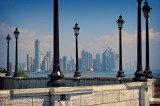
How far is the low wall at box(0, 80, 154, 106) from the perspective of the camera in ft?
28.2

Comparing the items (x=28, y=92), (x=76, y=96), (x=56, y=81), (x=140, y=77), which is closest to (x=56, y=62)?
(x=56, y=81)

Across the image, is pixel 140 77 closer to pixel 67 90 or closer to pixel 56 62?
pixel 56 62

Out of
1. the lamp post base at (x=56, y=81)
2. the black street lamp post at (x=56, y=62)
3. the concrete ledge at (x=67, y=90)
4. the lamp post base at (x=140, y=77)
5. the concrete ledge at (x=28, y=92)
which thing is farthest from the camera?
the lamp post base at (x=140, y=77)

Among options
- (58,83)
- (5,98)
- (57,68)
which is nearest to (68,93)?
(58,83)

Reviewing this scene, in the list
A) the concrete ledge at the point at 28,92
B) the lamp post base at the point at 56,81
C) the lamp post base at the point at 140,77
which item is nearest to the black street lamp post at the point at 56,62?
the lamp post base at the point at 56,81

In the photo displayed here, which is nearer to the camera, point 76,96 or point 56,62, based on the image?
point 76,96

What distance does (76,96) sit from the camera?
377 inches

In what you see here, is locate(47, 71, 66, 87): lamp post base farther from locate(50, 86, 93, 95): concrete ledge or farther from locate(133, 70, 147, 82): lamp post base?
locate(133, 70, 147, 82): lamp post base

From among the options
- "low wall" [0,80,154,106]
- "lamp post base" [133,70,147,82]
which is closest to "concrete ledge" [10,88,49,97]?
"low wall" [0,80,154,106]

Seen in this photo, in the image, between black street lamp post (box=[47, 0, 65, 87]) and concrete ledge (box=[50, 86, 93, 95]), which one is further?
black street lamp post (box=[47, 0, 65, 87])

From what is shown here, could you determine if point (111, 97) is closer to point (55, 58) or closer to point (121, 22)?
point (55, 58)

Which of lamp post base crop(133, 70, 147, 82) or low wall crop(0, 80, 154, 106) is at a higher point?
lamp post base crop(133, 70, 147, 82)

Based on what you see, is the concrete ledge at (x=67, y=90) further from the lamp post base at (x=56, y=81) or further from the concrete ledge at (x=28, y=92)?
the lamp post base at (x=56, y=81)

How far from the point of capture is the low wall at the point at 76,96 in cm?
861
